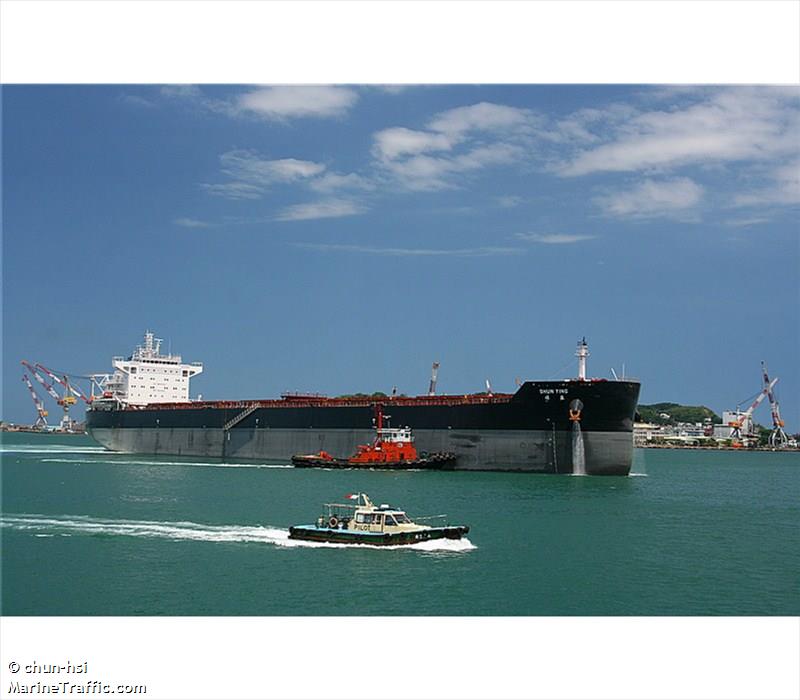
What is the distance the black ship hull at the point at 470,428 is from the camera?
3441 centimetres

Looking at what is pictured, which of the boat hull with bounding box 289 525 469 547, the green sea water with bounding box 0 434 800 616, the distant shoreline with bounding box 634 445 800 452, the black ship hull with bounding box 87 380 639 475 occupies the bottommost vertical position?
the distant shoreline with bounding box 634 445 800 452

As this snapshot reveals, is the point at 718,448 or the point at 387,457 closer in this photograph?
the point at 387,457

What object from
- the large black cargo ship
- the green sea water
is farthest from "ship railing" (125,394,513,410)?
the green sea water

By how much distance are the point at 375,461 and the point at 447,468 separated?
10.8 ft

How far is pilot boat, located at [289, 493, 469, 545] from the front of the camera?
723 inches

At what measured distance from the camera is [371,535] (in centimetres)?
1827

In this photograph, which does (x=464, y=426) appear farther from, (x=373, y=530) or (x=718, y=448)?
(x=718, y=448)

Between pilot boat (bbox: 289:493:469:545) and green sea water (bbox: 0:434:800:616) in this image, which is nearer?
green sea water (bbox: 0:434:800:616)

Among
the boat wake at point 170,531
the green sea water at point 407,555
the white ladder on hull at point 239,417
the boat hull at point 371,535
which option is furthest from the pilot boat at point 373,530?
the white ladder on hull at point 239,417

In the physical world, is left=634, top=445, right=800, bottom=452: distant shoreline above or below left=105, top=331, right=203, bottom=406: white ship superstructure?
below

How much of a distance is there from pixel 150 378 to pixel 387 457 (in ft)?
97.9

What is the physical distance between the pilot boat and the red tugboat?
59.3ft

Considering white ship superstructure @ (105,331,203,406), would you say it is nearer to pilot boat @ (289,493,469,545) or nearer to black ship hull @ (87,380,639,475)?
black ship hull @ (87,380,639,475)

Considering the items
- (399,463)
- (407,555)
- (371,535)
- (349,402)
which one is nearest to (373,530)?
(371,535)
